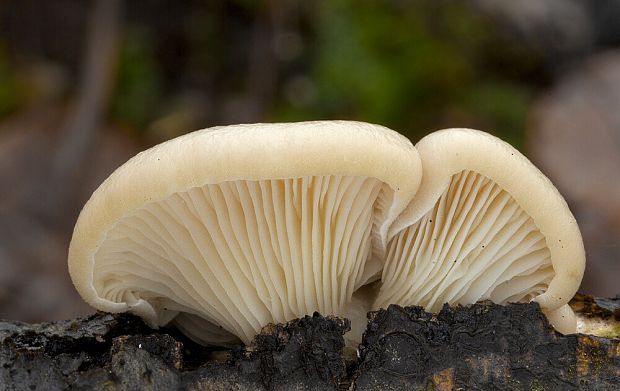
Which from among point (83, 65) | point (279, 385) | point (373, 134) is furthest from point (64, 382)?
point (83, 65)

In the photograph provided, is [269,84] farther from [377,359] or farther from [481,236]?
[377,359]

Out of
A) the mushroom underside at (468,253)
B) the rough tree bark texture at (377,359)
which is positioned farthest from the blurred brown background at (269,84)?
the rough tree bark texture at (377,359)

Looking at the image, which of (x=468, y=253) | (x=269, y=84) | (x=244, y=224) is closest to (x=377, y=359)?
(x=468, y=253)

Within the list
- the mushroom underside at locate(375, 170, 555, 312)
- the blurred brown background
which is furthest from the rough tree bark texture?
the blurred brown background

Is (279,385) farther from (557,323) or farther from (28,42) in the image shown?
(28,42)

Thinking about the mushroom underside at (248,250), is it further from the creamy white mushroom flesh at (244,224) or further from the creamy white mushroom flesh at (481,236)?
the creamy white mushroom flesh at (481,236)

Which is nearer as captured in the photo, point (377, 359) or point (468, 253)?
point (377, 359)

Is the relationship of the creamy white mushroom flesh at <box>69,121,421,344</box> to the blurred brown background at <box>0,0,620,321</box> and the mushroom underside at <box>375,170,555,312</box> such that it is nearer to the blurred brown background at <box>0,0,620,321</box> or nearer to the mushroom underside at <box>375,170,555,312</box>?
the mushroom underside at <box>375,170,555,312</box>
